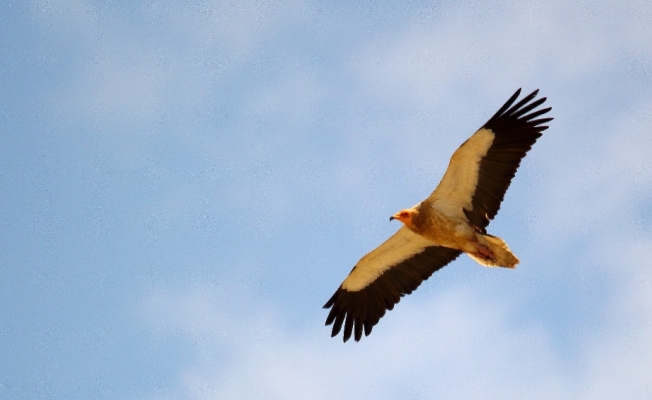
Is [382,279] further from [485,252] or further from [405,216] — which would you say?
[485,252]

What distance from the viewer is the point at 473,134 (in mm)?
11680

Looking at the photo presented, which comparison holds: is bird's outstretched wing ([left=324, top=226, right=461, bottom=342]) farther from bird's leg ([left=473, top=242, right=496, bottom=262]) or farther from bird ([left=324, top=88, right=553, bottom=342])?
bird's leg ([left=473, top=242, right=496, bottom=262])

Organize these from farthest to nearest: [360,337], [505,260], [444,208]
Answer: [360,337] → [444,208] → [505,260]

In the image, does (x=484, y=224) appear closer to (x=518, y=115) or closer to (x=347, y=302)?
(x=518, y=115)

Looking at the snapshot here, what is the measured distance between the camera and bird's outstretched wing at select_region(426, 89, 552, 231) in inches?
456

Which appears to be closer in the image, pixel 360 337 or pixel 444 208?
pixel 444 208

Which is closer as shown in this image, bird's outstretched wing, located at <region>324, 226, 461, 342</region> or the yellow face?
the yellow face

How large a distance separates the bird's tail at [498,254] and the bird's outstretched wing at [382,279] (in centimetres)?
143

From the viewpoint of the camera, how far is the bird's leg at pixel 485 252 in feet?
37.9

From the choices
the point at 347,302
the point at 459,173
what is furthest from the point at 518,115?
the point at 347,302

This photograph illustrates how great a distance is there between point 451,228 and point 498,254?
0.91 m

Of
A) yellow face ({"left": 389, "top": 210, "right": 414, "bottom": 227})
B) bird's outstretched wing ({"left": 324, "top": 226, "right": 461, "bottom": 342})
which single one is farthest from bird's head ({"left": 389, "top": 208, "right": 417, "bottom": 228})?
bird's outstretched wing ({"left": 324, "top": 226, "right": 461, "bottom": 342})

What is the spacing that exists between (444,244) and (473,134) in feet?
6.40

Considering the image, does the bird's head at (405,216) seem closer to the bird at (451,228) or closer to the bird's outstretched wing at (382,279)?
the bird at (451,228)
